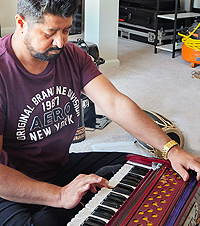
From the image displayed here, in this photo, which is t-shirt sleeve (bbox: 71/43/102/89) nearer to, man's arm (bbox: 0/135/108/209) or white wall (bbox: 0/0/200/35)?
man's arm (bbox: 0/135/108/209)

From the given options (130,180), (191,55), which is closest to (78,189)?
(130,180)

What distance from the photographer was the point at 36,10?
1.26 m

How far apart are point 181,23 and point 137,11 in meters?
0.58

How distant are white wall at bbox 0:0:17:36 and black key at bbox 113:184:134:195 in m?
4.49

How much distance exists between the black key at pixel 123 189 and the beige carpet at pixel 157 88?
1389 millimetres

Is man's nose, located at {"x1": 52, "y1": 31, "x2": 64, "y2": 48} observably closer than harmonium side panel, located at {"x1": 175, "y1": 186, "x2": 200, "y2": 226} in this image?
No

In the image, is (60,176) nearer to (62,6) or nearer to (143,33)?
(62,6)

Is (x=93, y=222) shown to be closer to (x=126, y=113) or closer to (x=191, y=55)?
(x=126, y=113)

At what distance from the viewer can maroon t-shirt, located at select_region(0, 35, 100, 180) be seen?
4.44ft

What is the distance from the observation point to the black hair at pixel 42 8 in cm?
125

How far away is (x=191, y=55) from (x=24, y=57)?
126 inches

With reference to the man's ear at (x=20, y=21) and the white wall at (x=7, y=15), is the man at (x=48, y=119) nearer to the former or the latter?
the man's ear at (x=20, y=21)

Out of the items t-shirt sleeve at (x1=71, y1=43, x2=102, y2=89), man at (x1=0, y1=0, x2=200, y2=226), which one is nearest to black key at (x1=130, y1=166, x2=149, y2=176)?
man at (x1=0, y1=0, x2=200, y2=226)

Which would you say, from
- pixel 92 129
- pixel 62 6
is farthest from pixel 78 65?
pixel 92 129
